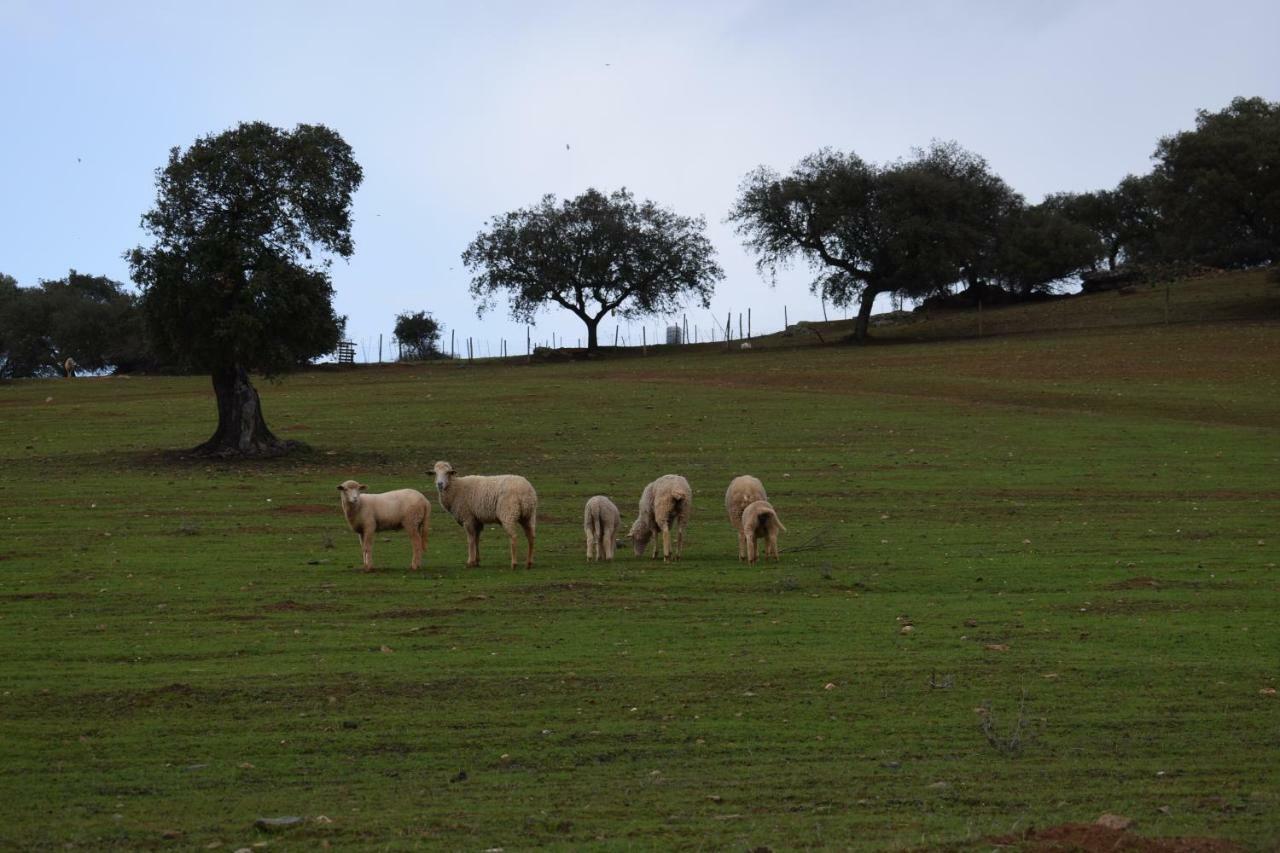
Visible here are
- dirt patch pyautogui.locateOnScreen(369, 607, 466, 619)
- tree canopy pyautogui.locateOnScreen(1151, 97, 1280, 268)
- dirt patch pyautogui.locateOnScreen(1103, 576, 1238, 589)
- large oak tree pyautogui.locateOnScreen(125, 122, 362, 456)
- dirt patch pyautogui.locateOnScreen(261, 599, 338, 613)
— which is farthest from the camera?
tree canopy pyautogui.locateOnScreen(1151, 97, 1280, 268)

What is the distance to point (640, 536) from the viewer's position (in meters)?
22.0

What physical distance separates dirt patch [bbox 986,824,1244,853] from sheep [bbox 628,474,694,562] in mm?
13353

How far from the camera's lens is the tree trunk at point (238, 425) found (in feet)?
125

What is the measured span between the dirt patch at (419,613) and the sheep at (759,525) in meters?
5.49

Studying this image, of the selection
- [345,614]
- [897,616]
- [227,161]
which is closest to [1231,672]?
[897,616]

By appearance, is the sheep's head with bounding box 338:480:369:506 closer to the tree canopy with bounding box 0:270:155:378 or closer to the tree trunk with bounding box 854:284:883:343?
the tree trunk with bounding box 854:284:883:343

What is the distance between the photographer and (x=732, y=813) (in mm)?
9117

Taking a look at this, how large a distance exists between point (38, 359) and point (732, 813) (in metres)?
98.1

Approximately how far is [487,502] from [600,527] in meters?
1.89

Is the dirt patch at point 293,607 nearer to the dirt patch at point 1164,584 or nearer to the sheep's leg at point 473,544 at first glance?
the sheep's leg at point 473,544

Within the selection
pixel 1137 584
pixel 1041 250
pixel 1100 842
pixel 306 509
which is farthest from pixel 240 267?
pixel 1041 250

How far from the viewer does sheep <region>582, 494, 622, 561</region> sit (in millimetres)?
21281

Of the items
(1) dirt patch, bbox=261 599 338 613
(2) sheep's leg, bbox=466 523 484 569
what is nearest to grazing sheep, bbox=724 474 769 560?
(2) sheep's leg, bbox=466 523 484 569

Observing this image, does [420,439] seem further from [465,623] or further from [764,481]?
[465,623]
